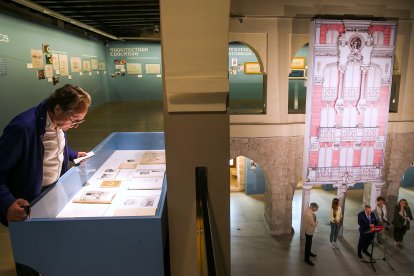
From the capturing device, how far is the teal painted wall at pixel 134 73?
50.7ft

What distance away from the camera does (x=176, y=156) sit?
92.2 inches

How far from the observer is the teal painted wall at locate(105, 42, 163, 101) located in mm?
15445

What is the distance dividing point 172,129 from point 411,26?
11.5 m

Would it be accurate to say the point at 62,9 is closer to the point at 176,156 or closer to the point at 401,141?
the point at 176,156

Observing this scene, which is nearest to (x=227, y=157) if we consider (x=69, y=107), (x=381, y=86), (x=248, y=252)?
(x=69, y=107)

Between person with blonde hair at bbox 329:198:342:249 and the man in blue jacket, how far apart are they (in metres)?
9.39

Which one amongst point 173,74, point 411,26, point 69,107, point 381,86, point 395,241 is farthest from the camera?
point 395,241

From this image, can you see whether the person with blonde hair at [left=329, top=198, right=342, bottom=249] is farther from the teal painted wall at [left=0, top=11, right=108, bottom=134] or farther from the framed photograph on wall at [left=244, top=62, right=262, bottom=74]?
the teal painted wall at [left=0, top=11, right=108, bottom=134]

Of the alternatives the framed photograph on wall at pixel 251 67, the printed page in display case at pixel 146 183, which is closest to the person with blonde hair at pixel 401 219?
the framed photograph on wall at pixel 251 67

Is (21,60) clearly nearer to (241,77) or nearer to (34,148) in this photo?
(34,148)

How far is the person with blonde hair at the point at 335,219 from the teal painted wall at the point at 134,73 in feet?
30.2

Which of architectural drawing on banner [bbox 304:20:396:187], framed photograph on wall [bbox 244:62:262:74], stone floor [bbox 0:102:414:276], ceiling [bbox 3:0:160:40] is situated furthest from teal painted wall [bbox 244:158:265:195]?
ceiling [bbox 3:0:160:40]

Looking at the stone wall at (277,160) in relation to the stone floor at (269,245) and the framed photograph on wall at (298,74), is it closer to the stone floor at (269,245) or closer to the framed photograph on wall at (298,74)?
the stone floor at (269,245)

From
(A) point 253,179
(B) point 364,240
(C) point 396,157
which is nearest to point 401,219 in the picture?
(B) point 364,240
